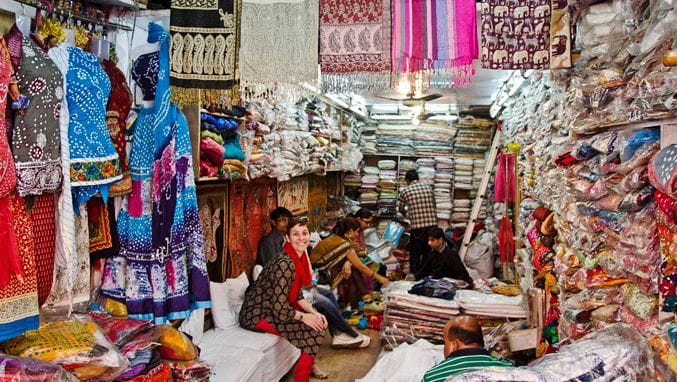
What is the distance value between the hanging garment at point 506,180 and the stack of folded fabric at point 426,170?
2644 mm

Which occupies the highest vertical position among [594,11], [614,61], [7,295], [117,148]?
[594,11]

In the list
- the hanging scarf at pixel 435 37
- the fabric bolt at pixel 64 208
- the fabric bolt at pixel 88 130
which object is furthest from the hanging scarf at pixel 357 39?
the fabric bolt at pixel 64 208

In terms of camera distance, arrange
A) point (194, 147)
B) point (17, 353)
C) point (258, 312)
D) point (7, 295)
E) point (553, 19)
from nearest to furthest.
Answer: point (7, 295) → point (17, 353) → point (553, 19) → point (194, 147) → point (258, 312)

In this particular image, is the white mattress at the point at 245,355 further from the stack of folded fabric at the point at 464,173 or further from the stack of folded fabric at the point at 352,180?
the stack of folded fabric at the point at 464,173

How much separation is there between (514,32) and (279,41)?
4.02 feet

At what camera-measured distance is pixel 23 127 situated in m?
2.21

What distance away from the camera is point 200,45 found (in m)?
3.01

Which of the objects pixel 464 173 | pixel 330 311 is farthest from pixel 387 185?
pixel 330 311

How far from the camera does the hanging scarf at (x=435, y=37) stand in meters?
2.88

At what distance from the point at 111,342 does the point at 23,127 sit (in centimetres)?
105

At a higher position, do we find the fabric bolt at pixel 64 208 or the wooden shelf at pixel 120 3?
the wooden shelf at pixel 120 3

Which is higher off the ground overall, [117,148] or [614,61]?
[614,61]

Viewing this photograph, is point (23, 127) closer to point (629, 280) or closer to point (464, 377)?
point (464, 377)

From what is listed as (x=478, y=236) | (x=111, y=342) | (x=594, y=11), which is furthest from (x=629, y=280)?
(x=478, y=236)
